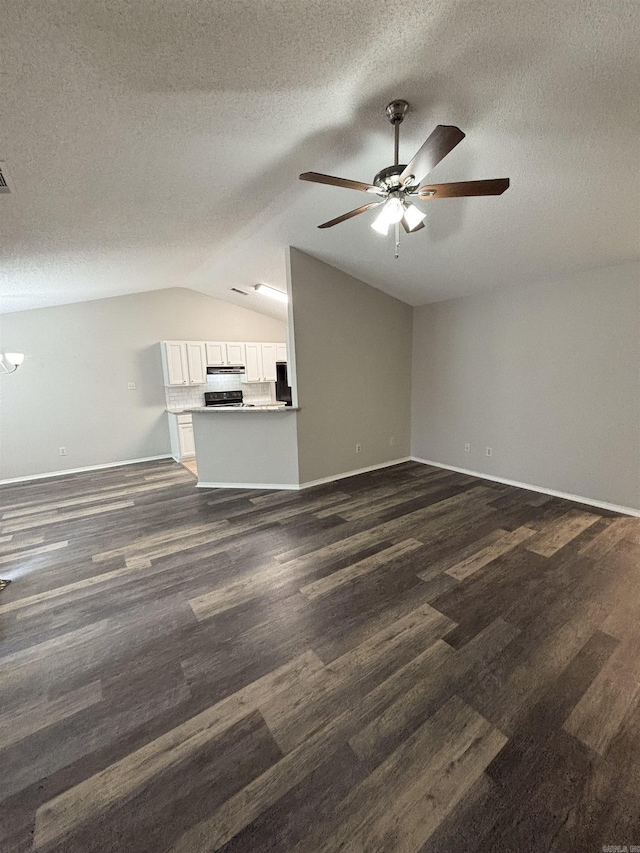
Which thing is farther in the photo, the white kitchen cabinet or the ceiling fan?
the white kitchen cabinet

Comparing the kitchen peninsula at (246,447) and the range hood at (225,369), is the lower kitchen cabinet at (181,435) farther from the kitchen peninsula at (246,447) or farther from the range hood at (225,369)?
the kitchen peninsula at (246,447)

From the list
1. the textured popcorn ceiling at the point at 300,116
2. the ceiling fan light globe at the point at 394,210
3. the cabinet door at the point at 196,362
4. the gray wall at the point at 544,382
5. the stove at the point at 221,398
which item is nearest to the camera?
the textured popcorn ceiling at the point at 300,116

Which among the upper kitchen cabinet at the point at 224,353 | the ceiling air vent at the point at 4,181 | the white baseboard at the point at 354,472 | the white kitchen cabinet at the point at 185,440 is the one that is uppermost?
the ceiling air vent at the point at 4,181

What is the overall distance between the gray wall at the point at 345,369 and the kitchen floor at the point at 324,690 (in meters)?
1.62

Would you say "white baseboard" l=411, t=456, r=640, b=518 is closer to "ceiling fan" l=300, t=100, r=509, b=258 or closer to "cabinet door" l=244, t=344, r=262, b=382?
"ceiling fan" l=300, t=100, r=509, b=258

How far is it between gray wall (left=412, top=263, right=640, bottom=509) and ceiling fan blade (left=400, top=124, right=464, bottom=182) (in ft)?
9.35

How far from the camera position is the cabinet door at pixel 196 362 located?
5.95 meters

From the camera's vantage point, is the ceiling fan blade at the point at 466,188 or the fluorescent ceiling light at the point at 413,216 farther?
the fluorescent ceiling light at the point at 413,216

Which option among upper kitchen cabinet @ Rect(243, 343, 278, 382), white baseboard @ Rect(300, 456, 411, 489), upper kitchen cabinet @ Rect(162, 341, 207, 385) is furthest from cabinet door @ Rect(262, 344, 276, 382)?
white baseboard @ Rect(300, 456, 411, 489)

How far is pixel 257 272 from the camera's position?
4.63 m

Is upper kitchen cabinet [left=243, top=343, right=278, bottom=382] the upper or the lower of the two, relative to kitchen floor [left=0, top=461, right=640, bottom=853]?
upper

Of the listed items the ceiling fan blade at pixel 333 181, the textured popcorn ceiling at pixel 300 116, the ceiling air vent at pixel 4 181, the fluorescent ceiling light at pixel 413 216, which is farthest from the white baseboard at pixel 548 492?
the ceiling air vent at pixel 4 181

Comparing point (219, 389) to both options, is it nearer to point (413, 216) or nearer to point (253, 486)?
point (253, 486)

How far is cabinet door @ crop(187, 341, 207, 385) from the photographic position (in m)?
5.95
